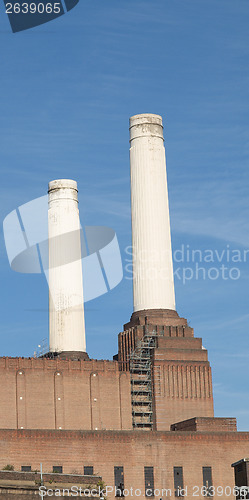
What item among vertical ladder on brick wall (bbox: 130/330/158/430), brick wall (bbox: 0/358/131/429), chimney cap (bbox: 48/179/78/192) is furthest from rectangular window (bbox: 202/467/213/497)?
chimney cap (bbox: 48/179/78/192)

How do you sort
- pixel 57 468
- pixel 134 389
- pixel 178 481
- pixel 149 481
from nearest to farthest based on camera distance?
1. pixel 57 468
2. pixel 149 481
3. pixel 178 481
4. pixel 134 389

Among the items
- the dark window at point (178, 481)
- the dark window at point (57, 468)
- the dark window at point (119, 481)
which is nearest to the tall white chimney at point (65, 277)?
the dark window at point (178, 481)

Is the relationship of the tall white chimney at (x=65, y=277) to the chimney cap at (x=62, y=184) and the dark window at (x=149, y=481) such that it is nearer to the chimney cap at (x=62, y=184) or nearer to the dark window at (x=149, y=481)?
the chimney cap at (x=62, y=184)

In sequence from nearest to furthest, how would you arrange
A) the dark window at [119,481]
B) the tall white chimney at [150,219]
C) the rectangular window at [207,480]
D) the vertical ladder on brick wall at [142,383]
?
the dark window at [119,481]
the rectangular window at [207,480]
the vertical ladder on brick wall at [142,383]
the tall white chimney at [150,219]

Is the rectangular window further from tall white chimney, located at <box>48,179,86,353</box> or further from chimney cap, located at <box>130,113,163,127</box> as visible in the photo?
chimney cap, located at <box>130,113,163,127</box>

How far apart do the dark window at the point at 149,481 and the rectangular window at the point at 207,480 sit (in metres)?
4.88

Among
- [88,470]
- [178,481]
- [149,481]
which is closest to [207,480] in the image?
[178,481]

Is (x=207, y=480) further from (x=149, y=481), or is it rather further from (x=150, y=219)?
(x=150, y=219)

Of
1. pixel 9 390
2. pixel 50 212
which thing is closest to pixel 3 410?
pixel 9 390

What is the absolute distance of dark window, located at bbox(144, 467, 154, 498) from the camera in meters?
83.7

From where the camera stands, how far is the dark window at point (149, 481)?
275ft

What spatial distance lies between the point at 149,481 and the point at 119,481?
9.32 ft

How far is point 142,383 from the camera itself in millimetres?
98000

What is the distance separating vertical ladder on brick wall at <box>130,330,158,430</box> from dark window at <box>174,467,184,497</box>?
11.3 m
